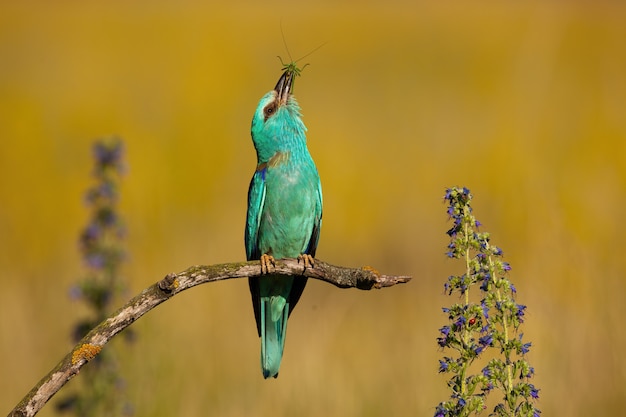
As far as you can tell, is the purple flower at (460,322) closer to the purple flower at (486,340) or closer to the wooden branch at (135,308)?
the purple flower at (486,340)

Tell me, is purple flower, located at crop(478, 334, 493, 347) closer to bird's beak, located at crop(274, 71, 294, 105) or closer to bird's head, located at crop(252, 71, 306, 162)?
bird's head, located at crop(252, 71, 306, 162)

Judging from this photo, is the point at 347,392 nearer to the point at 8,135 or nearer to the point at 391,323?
the point at 391,323

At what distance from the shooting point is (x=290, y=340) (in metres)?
7.59

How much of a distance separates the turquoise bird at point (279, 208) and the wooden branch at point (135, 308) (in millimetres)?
1824

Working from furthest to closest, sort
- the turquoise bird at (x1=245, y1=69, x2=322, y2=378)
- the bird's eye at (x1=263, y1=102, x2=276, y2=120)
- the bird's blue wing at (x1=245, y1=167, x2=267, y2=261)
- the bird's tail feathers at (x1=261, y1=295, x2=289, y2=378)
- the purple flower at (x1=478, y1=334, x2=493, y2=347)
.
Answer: the bird's eye at (x1=263, y1=102, x2=276, y2=120) → the bird's blue wing at (x1=245, y1=167, x2=267, y2=261) → the turquoise bird at (x1=245, y1=69, x2=322, y2=378) → the bird's tail feathers at (x1=261, y1=295, x2=289, y2=378) → the purple flower at (x1=478, y1=334, x2=493, y2=347)

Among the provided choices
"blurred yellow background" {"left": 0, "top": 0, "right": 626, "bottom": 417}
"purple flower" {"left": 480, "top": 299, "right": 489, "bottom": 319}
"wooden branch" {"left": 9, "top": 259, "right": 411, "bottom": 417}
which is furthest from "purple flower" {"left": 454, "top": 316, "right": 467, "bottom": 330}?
"blurred yellow background" {"left": 0, "top": 0, "right": 626, "bottom": 417}

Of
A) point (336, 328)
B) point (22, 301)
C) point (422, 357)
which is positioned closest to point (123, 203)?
point (22, 301)

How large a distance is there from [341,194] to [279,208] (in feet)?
16.6

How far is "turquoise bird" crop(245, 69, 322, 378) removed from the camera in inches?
207

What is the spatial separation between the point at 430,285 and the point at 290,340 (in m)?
1.25

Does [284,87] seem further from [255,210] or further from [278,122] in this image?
[255,210]

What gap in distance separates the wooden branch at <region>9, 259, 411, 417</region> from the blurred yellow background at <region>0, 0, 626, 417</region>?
1.73 m

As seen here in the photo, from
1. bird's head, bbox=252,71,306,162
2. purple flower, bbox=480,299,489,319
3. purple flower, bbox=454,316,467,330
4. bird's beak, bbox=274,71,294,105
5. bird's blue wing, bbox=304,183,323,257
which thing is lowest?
purple flower, bbox=454,316,467,330

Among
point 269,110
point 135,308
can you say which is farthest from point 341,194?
point 135,308
